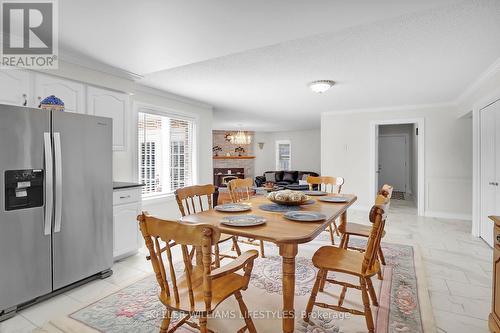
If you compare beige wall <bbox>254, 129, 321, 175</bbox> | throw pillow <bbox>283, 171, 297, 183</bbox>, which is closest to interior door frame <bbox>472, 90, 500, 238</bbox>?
throw pillow <bbox>283, 171, 297, 183</bbox>

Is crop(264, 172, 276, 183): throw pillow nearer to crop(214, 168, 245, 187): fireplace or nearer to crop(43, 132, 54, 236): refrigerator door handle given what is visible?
crop(214, 168, 245, 187): fireplace

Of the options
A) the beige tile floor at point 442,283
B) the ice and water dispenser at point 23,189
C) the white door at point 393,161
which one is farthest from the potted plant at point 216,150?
the ice and water dispenser at point 23,189

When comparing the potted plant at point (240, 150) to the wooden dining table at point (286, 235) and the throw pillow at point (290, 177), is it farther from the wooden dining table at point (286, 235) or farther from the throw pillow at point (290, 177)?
the wooden dining table at point (286, 235)

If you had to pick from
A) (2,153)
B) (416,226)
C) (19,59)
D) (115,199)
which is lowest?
(416,226)

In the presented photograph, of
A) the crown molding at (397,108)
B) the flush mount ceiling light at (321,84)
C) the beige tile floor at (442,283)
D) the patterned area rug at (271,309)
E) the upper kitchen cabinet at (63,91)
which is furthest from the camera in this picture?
the crown molding at (397,108)

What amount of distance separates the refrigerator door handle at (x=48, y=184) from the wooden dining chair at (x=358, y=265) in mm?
2149

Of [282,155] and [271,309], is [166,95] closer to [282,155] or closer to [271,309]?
[271,309]

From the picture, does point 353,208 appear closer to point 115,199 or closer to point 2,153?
point 115,199

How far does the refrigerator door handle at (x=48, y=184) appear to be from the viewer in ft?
7.29

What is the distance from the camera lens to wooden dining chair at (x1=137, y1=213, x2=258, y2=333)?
3.92ft

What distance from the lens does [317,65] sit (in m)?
3.23

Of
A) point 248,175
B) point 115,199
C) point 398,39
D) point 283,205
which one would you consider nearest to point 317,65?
point 398,39

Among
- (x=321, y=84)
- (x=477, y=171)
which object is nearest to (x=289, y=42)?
(x=321, y=84)

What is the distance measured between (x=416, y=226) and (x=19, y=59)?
230 inches
